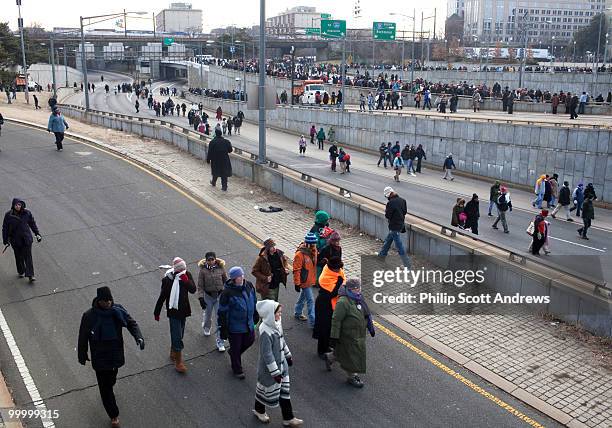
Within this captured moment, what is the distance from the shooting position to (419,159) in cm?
3306

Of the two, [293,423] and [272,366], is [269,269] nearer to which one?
[272,366]

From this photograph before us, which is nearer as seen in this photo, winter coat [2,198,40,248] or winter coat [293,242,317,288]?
winter coat [293,242,317,288]

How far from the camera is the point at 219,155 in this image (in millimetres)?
17562

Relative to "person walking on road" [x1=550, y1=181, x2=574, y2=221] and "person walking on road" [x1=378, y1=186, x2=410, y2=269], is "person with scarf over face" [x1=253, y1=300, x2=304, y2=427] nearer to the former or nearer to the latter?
"person walking on road" [x1=378, y1=186, x2=410, y2=269]

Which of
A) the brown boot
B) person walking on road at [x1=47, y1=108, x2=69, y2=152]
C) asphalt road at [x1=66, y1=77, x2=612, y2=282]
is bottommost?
asphalt road at [x1=66, y1=77, x2=612, y2=282]

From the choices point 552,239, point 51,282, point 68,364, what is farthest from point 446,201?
point 68,364

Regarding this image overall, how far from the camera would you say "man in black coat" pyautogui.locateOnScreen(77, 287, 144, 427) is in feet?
22.3

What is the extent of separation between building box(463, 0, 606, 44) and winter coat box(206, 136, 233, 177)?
16224 centimetres

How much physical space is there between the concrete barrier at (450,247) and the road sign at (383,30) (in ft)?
150

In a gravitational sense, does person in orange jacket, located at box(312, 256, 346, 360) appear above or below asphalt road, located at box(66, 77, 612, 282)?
above

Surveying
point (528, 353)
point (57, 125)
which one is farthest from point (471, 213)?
point (57, 125)

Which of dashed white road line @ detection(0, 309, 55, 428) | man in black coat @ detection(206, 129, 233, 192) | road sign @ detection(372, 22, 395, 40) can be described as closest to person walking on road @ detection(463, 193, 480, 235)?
man in black coat @ detection(206, 129, 233, 192)

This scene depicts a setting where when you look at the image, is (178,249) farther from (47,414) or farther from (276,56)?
(276,56)

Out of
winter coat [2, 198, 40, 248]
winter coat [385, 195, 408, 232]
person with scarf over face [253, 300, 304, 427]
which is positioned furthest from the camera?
winter coat [385, 195, 408, 232]
